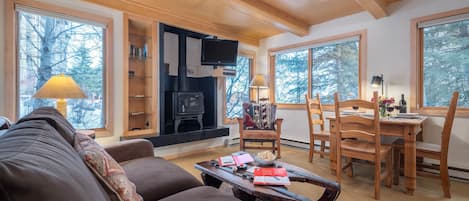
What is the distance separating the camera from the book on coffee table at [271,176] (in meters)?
1.56

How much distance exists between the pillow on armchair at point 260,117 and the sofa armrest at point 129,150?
85.0 inches

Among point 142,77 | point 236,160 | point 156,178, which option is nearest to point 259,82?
point 142,77

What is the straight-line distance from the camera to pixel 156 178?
1.59 metres

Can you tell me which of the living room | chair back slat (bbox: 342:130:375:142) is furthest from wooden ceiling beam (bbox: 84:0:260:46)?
chair back slat (bbox: 342:130:375:142)

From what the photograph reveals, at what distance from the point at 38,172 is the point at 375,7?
384cm

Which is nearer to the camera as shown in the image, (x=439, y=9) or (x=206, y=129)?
(x=439, y=9)

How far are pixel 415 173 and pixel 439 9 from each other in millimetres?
2158

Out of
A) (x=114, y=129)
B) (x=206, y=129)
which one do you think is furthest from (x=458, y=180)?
(x=114, y=129)

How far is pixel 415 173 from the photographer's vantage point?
97.3 inches

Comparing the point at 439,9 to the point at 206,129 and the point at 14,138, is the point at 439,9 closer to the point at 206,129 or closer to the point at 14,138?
the point at 206,129

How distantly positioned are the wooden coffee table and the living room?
2.26 ft

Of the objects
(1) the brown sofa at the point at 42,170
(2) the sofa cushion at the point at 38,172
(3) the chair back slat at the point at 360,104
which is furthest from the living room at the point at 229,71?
(2) the sofa cushion at the point at 38,172

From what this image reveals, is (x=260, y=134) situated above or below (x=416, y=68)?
below

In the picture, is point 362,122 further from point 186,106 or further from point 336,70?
point 186,106
